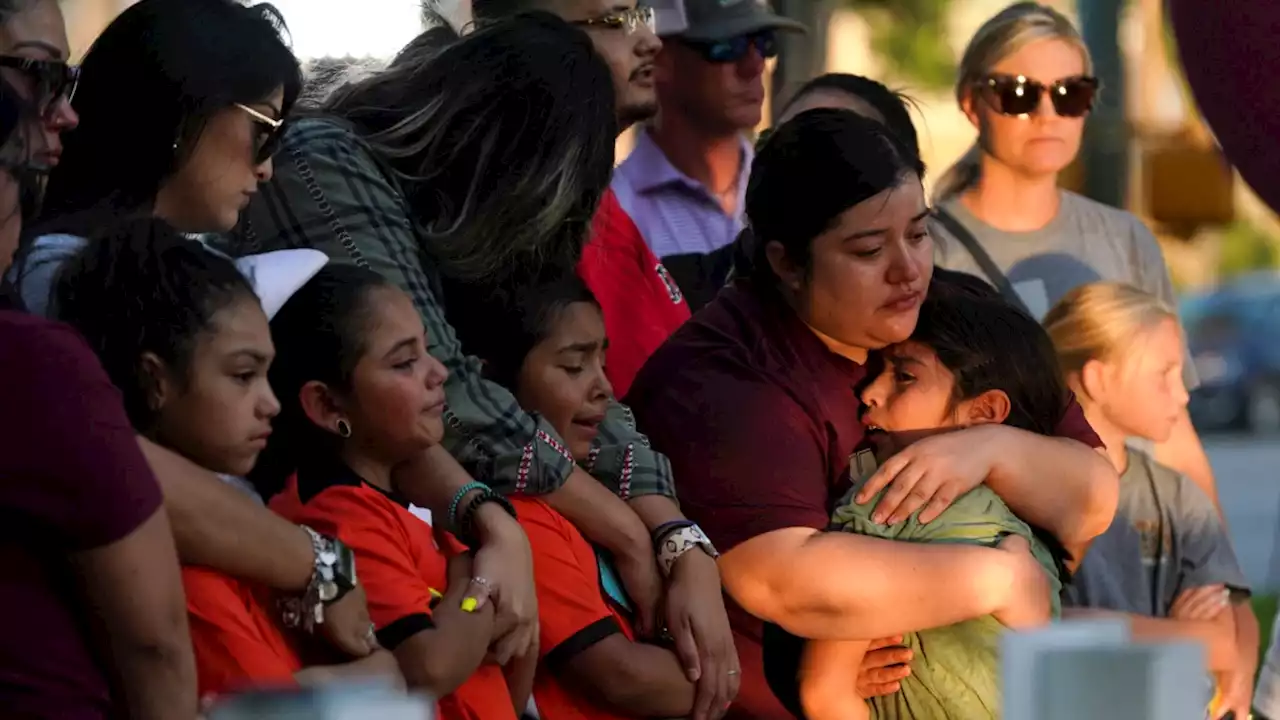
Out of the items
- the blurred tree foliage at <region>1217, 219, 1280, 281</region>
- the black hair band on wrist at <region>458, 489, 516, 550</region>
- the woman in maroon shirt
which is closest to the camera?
the black hair band on wrist at <region>458, 489, 516, 550</region>

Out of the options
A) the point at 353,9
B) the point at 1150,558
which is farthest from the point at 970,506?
the point at 353,9

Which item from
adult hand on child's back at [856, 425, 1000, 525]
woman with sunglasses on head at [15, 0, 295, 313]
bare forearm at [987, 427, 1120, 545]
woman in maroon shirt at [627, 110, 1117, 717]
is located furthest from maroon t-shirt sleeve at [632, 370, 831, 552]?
woman with sunglasses on head at [15, 0, 295, 313]

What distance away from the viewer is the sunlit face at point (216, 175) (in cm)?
337

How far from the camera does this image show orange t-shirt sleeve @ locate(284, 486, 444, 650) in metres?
3.32

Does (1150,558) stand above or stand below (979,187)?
below

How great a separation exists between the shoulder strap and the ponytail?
0.41 ft

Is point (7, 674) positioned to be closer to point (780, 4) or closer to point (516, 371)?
point (516, 371)

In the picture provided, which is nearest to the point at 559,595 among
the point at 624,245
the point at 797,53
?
the point at 624,245

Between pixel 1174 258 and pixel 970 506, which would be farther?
pixel 1174 258

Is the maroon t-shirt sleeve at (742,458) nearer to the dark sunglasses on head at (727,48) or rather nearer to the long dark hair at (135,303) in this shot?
the long dark hair at (135,303)

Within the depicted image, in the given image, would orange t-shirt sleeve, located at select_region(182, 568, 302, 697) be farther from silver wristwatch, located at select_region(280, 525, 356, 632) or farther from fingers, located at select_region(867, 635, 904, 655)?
fingers, located at select_region(867, 635, 904, 655)

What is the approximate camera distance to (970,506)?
393 centimetres

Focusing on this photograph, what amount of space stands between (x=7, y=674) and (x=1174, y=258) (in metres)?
Answer: 23.2

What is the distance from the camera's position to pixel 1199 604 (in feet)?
16.6
